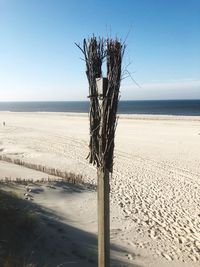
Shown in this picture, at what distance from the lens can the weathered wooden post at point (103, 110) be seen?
4.96 metres

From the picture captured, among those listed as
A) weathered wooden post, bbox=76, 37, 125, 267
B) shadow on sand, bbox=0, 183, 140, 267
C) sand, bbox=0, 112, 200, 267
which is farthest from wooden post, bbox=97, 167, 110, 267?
sand, bbox=0, 112, 200, 267

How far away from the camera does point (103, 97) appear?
4996 mm

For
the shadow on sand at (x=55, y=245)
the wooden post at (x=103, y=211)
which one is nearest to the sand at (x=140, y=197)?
the shadow on sand at (x=55, y=245)

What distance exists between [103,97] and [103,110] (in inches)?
6.8

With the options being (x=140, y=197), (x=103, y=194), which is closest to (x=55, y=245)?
(x=103, y=194)

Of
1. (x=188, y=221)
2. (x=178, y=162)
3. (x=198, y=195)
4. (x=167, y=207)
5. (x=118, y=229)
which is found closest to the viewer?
(x=118, y=229)

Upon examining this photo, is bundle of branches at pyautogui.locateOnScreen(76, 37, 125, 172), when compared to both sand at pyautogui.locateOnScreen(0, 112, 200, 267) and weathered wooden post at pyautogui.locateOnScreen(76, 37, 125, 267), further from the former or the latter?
sand at pyautogui.locateOnScreen(0, 112, 200, 267)

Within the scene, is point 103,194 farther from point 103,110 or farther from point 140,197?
point 140,197

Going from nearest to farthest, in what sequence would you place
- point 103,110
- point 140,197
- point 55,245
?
point 103,110 → point 55,245 → point 140,197

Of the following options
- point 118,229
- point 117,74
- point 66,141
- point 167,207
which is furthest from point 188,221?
point 66,141

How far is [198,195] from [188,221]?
3010 mm

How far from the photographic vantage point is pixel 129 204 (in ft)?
37.3

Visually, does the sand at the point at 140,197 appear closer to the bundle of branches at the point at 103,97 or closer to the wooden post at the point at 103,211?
the wooden post at the point at 103,211

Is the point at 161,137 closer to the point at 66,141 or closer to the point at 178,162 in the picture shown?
the point at 66,141
